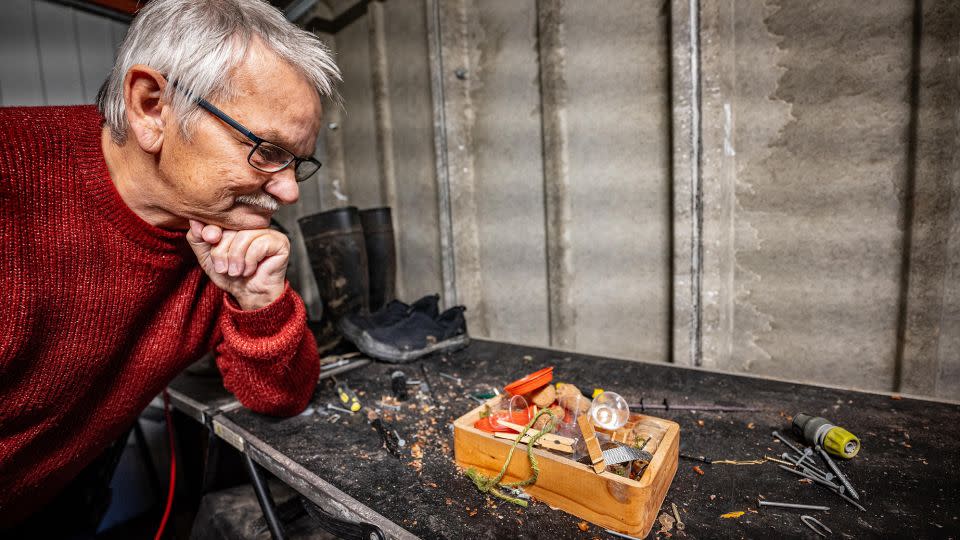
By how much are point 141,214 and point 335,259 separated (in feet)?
4.42

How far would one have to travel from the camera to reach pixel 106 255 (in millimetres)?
1064

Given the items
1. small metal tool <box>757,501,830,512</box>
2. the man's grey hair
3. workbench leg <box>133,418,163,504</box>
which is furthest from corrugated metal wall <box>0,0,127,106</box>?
small metal tool <box>757,501,830,512</box>

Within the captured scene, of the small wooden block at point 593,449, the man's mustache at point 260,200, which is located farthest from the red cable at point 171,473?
the small wooden block at point 593,449

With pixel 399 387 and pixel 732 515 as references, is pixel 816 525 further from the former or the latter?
pixel 399 387

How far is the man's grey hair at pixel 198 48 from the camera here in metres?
0.93

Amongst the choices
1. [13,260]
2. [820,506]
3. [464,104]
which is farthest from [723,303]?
[13,260]

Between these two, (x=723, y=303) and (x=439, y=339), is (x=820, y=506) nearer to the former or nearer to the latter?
(x=723, y=303)

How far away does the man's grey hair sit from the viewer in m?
0.93

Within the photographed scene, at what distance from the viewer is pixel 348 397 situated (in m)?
1.60

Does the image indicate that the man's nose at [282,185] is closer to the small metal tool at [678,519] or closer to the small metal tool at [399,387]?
the small metal tool at [399,387]

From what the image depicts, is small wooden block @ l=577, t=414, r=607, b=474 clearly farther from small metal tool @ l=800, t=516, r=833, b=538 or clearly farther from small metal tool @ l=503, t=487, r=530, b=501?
small metal tool @ l=800, t=516, r=833, b=538

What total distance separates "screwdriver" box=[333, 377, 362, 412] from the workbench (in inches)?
1.2

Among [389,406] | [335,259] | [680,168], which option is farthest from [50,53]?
[680,168]

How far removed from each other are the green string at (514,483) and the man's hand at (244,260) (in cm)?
77
